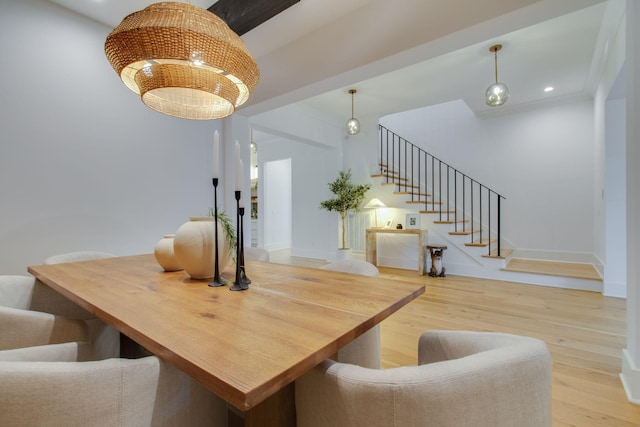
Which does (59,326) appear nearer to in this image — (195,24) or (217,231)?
(217,231)

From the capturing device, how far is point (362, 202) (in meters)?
5.91

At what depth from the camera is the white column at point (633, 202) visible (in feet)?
5.23

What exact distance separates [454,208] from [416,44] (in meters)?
4.12

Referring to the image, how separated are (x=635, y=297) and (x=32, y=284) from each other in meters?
3.37

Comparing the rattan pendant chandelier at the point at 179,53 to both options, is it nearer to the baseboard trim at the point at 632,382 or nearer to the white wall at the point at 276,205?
the baseboard trim at the point at 632,382

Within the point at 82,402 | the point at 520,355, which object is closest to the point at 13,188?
the point at 82,402

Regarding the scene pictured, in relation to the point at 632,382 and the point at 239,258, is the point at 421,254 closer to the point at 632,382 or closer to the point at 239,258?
the point at 632,382

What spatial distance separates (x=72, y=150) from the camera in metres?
2.50

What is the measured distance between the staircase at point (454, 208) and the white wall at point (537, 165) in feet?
0.81

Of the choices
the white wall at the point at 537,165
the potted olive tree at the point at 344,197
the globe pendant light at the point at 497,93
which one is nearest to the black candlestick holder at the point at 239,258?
the globe pendant light at the point at 497,93

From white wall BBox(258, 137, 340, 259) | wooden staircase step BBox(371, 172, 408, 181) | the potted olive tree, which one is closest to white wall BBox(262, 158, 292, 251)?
white wall BBox(258, 137, 340, 259)

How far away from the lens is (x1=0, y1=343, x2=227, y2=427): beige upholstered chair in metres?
0.61

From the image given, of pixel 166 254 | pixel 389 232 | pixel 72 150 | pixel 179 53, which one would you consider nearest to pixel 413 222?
pixel 389 232

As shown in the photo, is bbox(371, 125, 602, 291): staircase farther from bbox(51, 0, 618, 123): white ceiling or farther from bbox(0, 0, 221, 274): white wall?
bbox(0, 0, 221, 274): white wall
